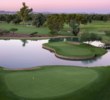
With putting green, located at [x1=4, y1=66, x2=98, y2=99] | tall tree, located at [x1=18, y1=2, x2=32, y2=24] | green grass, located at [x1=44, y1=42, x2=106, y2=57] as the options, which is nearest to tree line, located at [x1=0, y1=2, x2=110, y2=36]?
tall tree, located at [x1=18, y1=2, x2=32, y2=24]

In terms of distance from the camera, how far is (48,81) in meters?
22.2

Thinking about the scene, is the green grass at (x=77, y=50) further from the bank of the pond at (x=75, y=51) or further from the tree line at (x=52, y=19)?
the tree line at (x=52, y=19)

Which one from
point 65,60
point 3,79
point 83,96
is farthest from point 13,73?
point 65,60

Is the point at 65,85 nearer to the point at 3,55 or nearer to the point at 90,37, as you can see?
the point at 3,55

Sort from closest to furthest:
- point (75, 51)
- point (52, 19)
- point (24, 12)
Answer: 1. point (75, 51)
2. point (52, 19)
3. point (24, 12)

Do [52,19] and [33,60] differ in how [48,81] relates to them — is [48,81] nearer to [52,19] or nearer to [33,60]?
[33,60]

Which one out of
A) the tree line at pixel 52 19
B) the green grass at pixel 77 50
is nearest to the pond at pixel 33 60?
the green grass at pixel 77 50

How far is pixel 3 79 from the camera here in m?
23.4

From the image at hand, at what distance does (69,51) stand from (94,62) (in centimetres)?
654

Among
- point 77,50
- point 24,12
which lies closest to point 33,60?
point 77,50

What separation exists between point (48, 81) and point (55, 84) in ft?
3.27

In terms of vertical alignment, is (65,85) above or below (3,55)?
above

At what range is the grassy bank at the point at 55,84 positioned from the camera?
63.2ft

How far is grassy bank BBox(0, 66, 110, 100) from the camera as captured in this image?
19.3 metres
